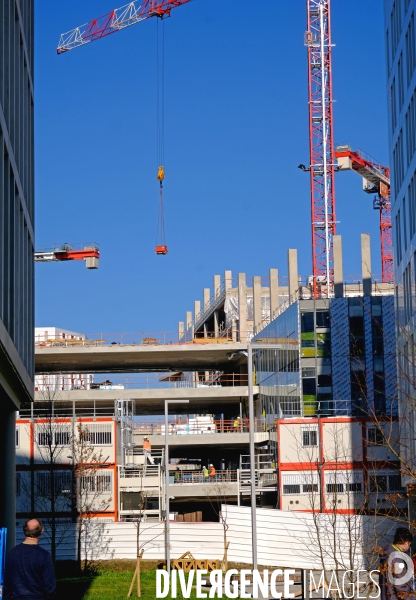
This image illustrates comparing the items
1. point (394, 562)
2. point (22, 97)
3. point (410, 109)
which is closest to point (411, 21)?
point (410, 109)

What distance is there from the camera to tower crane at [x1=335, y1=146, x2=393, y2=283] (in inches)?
4102

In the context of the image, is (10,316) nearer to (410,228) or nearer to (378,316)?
(410,228)

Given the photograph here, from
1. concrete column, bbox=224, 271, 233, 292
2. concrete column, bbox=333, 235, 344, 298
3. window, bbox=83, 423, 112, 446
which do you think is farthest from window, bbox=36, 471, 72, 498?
concrete column, bbox=224, 271, 233, 292

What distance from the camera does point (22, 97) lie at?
25438 millimetres

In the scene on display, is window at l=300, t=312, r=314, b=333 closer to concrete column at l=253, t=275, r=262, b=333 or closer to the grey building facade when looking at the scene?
concrete column at l=253, t=275, r=262, b=333

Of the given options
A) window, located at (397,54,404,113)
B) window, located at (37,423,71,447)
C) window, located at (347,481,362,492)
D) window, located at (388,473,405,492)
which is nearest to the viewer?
window, located at (397,54,404,113)

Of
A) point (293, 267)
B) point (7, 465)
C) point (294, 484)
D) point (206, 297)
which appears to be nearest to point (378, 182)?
point (206, 297)

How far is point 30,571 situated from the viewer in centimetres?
1093

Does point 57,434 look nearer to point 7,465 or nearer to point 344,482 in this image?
point 344,482

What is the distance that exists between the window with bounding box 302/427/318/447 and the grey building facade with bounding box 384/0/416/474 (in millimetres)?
17467

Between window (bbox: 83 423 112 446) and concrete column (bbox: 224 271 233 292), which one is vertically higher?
concrete column (bbox: 224 271 233 292)

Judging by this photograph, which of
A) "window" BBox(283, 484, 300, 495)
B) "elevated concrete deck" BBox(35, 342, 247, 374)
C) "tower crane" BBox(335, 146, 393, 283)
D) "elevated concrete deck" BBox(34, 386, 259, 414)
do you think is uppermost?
"tower crane" BBox(335, 146, 393, 283)

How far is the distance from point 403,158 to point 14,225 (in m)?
21.8

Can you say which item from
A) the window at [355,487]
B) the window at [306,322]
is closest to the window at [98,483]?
the window at [355,487]
